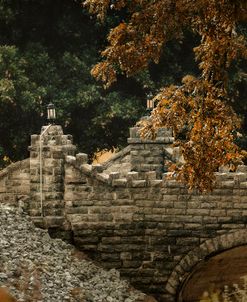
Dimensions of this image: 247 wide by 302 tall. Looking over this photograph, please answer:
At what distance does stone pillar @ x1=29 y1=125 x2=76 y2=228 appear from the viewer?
58.1ft

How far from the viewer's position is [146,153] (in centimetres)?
2092

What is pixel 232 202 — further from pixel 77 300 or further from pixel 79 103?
pixel 79 103

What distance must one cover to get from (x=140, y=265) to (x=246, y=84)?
1425 centimetres

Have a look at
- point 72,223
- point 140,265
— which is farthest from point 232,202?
point 72,223

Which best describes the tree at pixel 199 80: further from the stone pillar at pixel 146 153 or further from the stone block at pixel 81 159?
the stone pillar at pixel 146 153

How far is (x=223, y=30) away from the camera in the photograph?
39.5ft

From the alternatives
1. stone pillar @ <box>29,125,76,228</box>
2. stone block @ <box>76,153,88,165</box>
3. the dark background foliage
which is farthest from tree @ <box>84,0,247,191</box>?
the dark background foliage

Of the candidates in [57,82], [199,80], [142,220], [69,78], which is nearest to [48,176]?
[142,220]

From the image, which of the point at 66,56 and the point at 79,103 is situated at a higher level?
the point at 66,56

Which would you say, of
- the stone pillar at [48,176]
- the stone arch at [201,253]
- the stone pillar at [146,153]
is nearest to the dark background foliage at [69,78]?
the stone pillar at [146,153]

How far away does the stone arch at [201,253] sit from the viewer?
56.9 ft

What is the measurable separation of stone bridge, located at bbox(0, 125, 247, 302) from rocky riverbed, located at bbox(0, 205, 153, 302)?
286 millimetres

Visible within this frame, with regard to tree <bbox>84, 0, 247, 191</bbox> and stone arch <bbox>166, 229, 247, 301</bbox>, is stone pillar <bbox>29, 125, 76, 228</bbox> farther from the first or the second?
tree <bbox>84, 0, 247, 191</bbox>

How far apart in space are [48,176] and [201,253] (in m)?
3.93
